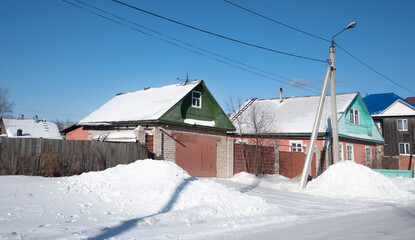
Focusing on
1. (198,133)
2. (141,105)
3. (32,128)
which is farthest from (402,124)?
(32,128)

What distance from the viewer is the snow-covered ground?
742cm

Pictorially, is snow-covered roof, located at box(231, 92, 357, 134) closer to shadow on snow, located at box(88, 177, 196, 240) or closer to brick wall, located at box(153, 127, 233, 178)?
brick wall, located at box(153, 127, 233, 178)

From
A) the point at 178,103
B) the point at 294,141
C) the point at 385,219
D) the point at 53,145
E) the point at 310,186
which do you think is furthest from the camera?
the point at 294,141

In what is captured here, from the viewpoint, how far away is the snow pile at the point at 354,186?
52.7ft

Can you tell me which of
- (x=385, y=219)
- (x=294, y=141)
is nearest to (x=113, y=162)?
(x=385, y=219)

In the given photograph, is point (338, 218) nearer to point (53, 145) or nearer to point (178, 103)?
point (53, 145)

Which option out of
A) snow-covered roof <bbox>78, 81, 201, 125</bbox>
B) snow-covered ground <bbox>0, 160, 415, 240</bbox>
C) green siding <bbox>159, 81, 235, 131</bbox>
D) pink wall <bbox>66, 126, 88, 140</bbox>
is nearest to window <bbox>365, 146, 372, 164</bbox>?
green siding <bbox>159, 81, 235, 131</bbox>

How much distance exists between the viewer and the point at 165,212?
30.3ft

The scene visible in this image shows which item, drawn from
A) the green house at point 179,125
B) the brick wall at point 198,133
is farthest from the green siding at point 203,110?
the brick wall at point 198,133

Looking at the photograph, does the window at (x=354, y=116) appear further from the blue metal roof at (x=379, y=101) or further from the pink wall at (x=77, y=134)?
the pink wall at (x=77, y=134)

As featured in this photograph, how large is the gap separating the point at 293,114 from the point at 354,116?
5.41m

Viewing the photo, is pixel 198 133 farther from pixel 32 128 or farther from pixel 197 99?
pixel 32 128

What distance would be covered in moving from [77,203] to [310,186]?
11639 mm

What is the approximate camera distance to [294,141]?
31000mm
